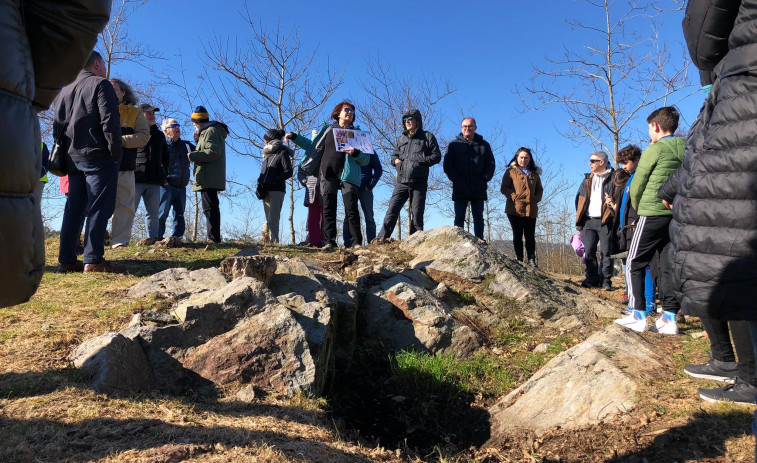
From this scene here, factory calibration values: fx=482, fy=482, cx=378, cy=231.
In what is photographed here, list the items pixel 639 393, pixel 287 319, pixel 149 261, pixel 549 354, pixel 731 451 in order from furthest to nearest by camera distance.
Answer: pixel 149 261, pixel 549 354, pixel 287 319, pixel 639 393, pixel 731 451

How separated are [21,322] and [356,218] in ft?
15.0

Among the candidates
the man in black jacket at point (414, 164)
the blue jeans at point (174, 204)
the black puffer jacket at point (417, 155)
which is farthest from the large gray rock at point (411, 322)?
the blue jeans at point (174, 204)

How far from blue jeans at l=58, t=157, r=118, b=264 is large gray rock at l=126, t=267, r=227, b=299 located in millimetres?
903

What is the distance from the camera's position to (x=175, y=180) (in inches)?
314

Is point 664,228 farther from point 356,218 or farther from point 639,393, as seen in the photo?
point 356,218

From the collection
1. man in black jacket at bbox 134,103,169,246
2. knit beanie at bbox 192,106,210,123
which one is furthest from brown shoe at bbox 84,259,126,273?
knit beanie at bbox 192,106,210,123

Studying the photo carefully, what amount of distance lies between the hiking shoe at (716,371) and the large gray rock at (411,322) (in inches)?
73.8

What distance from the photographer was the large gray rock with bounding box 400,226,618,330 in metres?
5.41

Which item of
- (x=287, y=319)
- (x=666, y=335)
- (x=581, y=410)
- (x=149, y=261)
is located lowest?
(x=581, y=410)

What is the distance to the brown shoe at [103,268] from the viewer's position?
4855 millimetres

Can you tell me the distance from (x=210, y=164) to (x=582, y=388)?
6.40 m

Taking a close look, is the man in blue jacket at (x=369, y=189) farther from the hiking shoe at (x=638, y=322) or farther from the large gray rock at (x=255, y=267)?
the hiking shoe at (x=638, y=322)

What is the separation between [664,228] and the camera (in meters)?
4.31

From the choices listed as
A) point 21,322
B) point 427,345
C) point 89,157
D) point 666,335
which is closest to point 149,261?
point 89,157
